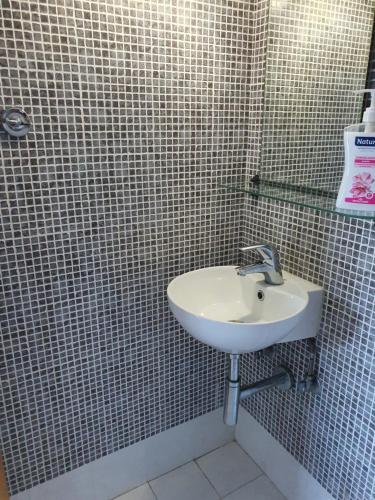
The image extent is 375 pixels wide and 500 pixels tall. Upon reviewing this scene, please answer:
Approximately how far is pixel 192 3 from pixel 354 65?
54 centimetres

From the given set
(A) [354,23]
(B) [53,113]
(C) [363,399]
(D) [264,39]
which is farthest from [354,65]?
(C) [363,399]

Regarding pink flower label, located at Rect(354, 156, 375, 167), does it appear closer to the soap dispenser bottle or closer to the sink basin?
the soap dispenser bottle

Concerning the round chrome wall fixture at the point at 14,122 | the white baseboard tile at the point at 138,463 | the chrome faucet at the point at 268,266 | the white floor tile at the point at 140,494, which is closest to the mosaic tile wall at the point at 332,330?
the chrome faucet at the point at 268,266

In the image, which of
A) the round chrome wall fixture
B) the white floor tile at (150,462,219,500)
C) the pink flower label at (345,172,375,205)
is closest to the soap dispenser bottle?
the pink flower label at (345,172,375,205)

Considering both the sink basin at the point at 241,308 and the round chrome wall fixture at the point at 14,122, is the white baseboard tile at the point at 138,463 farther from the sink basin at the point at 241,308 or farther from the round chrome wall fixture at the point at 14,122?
the round chrome wall fixture at the point at 14,122

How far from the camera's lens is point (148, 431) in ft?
5.10

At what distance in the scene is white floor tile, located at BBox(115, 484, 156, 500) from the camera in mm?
1535

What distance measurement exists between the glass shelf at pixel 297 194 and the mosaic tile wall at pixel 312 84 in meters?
0.03

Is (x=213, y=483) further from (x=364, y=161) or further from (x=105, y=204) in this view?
(x=364, y=161)

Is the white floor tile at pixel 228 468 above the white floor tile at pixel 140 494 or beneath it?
above

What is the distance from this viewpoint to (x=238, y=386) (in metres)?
1.34

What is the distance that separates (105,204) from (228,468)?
1261 millimetres

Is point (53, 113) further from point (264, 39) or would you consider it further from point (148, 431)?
point (148, 431)

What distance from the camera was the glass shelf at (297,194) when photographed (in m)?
1.03
